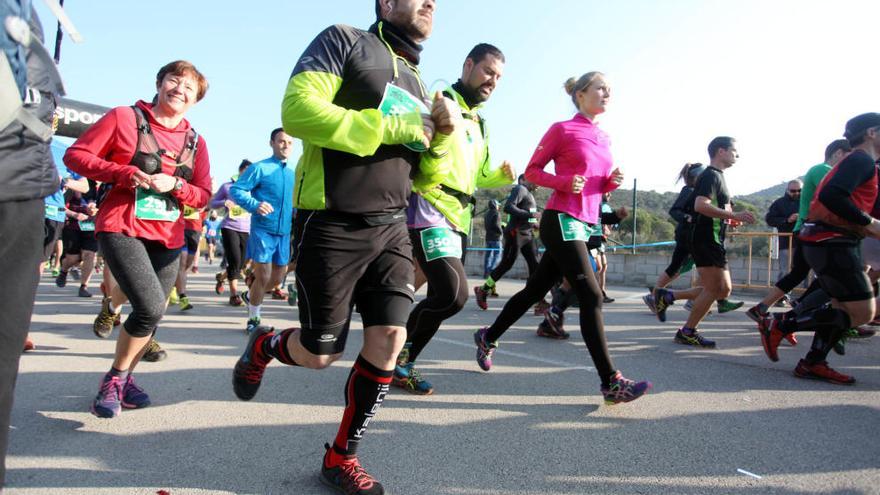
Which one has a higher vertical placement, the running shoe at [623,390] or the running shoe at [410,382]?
the running shoe at [623,390]

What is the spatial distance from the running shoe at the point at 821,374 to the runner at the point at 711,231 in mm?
1121

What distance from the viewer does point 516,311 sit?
3998 mm

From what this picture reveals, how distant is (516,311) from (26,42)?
3160 mm

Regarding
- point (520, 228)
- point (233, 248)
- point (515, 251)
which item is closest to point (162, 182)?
point (233, 248)

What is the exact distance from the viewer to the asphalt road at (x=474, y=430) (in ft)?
7.22

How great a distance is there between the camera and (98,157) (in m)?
2.92

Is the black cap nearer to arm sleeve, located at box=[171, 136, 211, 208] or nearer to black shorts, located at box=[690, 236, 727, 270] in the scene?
black shorts, located at box=[690, 236, 727, 270]

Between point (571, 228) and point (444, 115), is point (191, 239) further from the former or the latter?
point (444, 115)

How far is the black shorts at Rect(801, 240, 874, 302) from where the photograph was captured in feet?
12.5

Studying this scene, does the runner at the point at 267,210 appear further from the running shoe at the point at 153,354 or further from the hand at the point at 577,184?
the hand at the point at 577,184

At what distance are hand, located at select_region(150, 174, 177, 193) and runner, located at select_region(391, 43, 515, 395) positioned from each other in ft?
4.31

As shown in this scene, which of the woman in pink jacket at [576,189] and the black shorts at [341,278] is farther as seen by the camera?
the woman in pink jacket at [576,189]

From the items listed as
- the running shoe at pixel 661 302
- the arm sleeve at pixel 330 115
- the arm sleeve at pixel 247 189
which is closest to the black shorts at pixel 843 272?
the running shoe at pixel 661 302

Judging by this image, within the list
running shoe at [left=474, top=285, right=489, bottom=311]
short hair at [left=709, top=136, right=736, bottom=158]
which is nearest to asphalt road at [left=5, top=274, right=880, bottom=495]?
short hair at [left=709, top=136, right=736, bottom=158]
